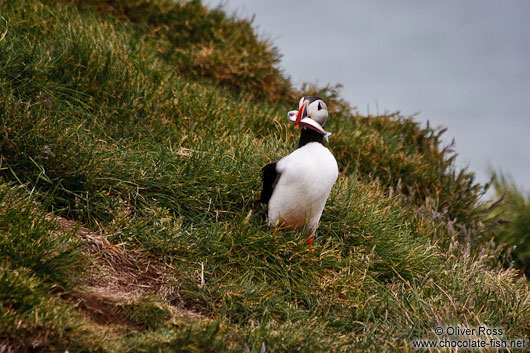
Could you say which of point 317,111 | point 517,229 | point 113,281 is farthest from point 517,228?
point 113,281

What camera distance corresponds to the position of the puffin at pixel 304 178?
16.7 ft

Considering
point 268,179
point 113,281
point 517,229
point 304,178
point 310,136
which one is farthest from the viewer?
point 517,229

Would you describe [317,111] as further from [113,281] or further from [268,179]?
[113,281]

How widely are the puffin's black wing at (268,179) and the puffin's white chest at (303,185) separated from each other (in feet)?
0.21

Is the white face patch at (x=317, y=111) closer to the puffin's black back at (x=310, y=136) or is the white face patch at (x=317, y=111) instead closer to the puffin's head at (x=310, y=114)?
the puffin's head at (x=310, y=114)

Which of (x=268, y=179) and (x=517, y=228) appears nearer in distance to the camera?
(x=268, y=179)

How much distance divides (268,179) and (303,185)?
1.54 feet

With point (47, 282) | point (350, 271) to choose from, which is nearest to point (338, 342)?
point (350, 271)

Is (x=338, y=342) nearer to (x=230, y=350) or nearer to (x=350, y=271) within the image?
(x=230, y=350)

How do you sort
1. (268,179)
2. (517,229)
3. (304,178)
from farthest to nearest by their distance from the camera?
(517,229) < (268,179) < (304,178)

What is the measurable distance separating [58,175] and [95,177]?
32 cm

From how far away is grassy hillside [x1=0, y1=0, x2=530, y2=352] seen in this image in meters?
4.11

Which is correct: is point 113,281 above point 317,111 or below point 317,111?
below

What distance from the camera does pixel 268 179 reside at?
17.9 ft
